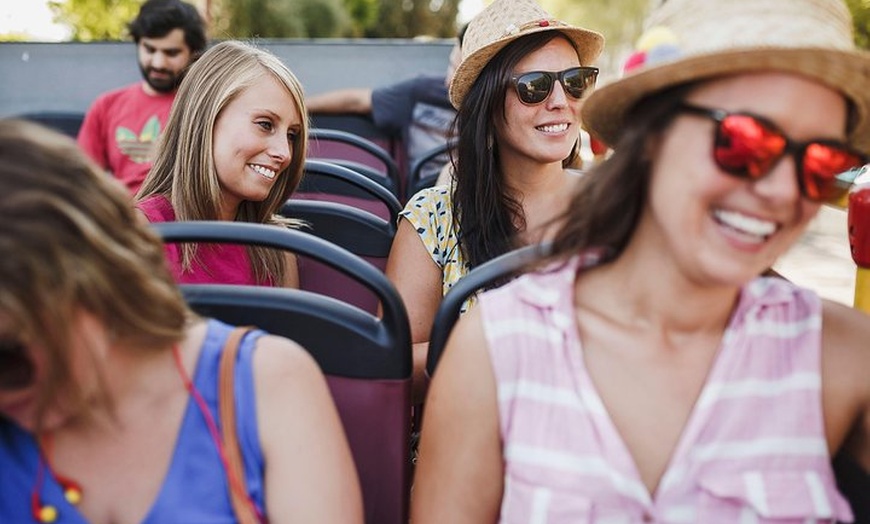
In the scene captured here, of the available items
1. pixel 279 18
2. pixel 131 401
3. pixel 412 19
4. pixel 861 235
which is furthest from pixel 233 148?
pixel 412 19

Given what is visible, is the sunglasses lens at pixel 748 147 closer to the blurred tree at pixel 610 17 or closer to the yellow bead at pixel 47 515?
the yellow bead at pixel 47 515

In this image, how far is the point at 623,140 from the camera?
46.6 inches

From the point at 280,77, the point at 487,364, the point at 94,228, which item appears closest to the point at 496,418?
the point at 487,364

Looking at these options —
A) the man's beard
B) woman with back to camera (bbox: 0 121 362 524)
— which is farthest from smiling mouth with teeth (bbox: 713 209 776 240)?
the man's beard

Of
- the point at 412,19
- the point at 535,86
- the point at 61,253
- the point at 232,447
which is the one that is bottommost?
the point at 412,19

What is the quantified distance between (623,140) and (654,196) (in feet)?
0.31

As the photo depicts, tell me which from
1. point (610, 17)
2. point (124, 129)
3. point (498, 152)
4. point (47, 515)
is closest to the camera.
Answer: point (47, 515)

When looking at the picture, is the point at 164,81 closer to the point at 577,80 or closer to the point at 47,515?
the point at 577,80

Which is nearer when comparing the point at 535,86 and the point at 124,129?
the point at 535,86

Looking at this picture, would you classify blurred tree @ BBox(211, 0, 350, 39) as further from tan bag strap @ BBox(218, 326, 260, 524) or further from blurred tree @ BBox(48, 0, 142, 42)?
tan bag strap @ BBox(218, 326, 260, 524)

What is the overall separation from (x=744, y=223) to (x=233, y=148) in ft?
4.71

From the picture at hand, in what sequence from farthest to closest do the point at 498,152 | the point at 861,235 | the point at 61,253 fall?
the point at 498,152 → the point at 861,235 → the point at 61,253

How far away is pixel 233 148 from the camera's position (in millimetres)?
2195

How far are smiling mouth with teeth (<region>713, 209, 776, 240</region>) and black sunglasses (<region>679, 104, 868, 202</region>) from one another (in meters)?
0.05
